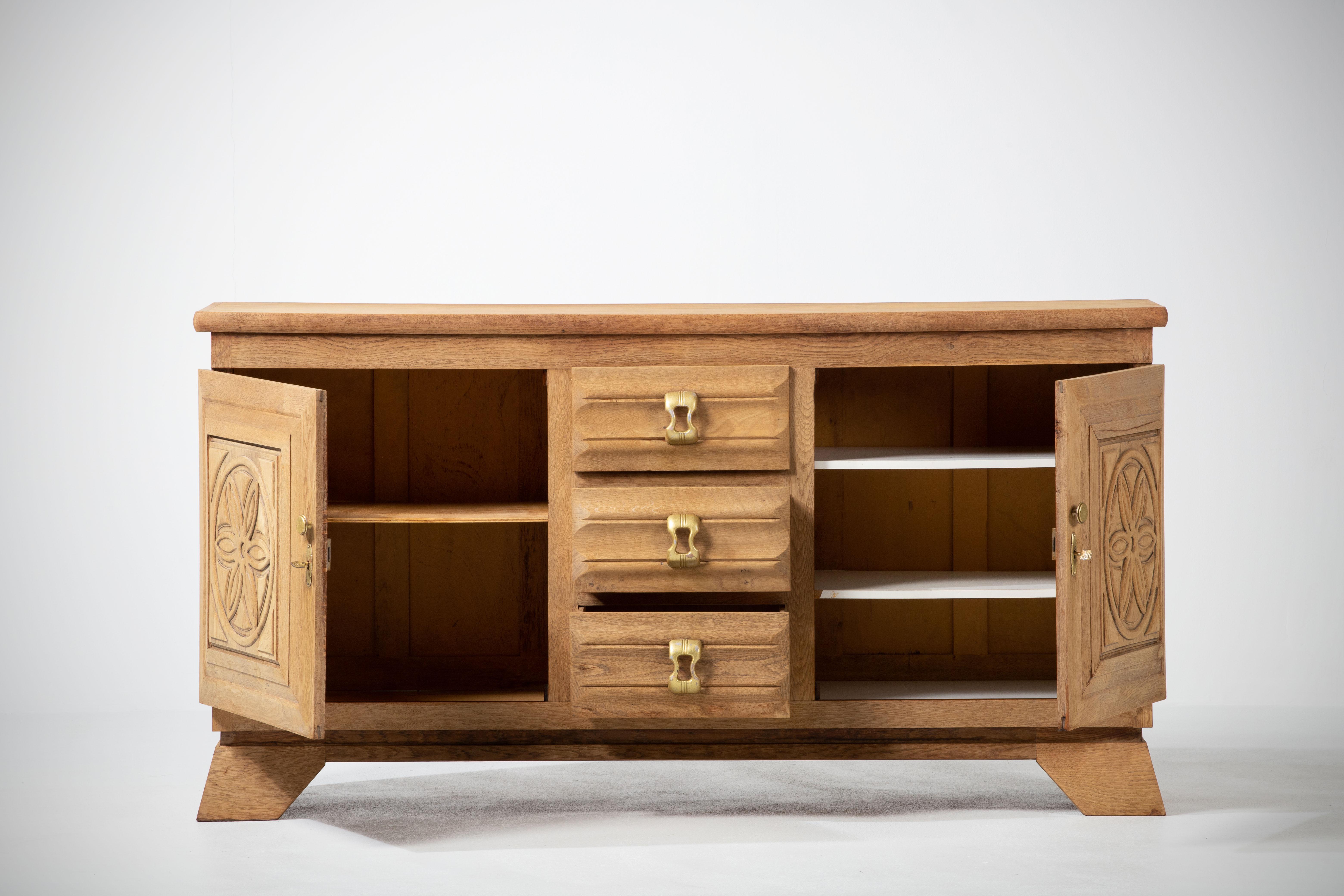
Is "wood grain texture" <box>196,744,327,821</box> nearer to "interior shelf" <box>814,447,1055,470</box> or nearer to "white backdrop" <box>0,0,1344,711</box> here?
"interior shelf" <box>814,447,1055,470</box>

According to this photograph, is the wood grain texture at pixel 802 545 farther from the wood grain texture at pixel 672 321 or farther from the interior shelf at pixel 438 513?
the interior shelf at pixel 438 513

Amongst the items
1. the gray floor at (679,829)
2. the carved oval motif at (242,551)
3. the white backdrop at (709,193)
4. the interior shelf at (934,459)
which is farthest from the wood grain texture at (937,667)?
the carved oval motif at (242,551)

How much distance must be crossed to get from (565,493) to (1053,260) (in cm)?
215

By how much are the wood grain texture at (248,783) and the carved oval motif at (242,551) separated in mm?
315

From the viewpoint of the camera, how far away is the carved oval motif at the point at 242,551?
3000 mm

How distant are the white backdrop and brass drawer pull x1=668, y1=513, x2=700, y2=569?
65.7 inches

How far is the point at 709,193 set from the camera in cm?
458

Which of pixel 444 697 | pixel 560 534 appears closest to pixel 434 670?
pixel 444 697

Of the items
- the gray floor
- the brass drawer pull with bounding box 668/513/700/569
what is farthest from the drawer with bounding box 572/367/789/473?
the gray floor

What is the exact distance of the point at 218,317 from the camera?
3.13m

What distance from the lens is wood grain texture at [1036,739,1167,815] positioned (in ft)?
10.5

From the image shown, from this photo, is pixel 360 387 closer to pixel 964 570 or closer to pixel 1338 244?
pixel 964 570

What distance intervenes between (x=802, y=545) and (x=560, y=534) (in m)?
0.54

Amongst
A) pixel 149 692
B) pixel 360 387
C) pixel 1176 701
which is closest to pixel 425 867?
pixel 360 387
